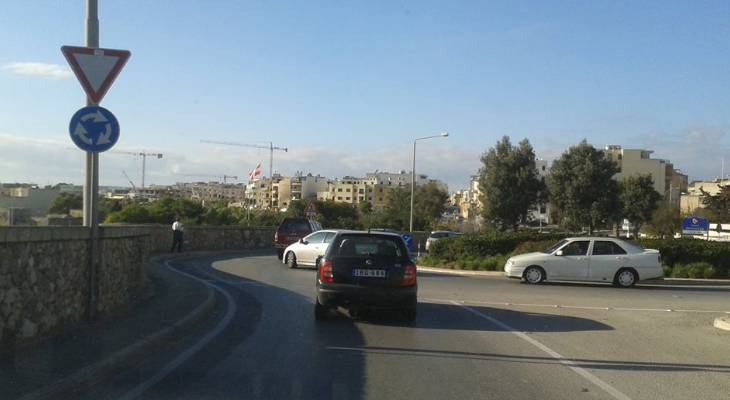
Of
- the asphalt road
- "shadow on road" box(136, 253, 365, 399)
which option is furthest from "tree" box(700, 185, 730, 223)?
"shadow on road" box(136, 253, 365, 399)

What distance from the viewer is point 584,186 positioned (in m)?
42.6

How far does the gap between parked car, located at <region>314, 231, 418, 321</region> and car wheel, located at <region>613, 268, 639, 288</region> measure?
11.3m

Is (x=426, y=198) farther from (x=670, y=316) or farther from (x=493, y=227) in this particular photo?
(x=670, y=316)

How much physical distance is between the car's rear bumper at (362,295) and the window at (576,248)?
11037mm

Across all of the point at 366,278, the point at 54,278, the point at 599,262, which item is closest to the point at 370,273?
the point at 366,278

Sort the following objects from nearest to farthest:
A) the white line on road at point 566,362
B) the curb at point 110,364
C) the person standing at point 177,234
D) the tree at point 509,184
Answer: the curb at point 110,364
the white line on road at point 566,362
the person standing at point 177,234
the tree at point 509,184

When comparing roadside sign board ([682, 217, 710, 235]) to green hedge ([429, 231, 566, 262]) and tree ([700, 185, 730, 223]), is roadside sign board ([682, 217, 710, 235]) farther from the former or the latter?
green hedge ([429, 231, 566, 262])

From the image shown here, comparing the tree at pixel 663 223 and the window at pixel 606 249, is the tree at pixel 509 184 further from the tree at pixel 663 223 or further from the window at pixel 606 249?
the window at pixel 606 249

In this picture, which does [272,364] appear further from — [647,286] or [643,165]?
[643,165]

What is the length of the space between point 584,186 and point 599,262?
72.1ft

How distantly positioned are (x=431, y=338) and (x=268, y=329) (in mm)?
2573

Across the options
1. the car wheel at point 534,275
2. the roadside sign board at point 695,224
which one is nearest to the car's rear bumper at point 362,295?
the car wheel at point 534,275

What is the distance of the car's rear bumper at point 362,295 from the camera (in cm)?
1212

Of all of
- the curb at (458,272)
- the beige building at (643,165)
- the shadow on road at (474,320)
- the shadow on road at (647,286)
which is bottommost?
the curb at (458,272)
